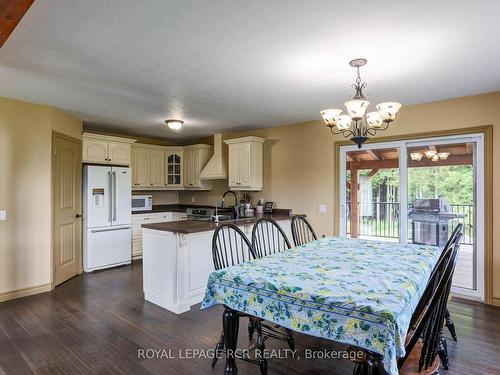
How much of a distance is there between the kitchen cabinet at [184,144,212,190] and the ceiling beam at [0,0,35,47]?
4.61 m

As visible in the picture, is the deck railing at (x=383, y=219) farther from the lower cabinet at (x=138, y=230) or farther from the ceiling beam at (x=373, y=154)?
the lower cabinet at (x=138, y=230)

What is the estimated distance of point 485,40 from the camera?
7.55 feet

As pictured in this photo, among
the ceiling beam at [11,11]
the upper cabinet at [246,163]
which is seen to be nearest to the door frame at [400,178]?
the upper cabinet at [246,163]

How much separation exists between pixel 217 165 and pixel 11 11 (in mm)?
4425

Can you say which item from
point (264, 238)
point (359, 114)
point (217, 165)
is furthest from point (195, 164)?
point (359, 114)

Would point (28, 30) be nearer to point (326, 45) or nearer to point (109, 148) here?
point (326, 45)

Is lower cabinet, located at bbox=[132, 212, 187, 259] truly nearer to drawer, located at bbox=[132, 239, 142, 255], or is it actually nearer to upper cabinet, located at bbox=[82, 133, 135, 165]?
drawer, located at bbox=[132, 239, 142, 255]

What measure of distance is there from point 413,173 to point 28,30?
435 centimetres

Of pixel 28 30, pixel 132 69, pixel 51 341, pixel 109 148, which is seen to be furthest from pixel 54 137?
pixel 51 341

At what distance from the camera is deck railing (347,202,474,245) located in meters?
3.91

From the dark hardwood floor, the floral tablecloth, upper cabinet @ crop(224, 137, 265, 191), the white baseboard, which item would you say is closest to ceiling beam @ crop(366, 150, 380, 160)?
upper cabinet @ crop(224, 137, 265, 191)

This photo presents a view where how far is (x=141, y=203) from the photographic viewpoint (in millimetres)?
6059

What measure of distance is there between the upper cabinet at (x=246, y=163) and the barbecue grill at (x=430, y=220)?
2475 mm

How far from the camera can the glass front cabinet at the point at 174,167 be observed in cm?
667
